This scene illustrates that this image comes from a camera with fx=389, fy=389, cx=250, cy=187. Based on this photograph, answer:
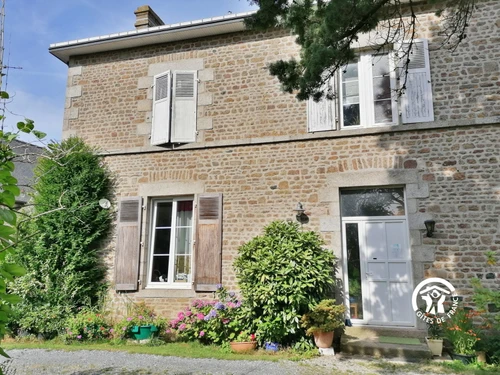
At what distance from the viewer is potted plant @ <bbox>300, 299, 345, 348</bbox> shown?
5566 mm

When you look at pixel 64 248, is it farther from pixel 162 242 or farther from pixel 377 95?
pixel 377 95

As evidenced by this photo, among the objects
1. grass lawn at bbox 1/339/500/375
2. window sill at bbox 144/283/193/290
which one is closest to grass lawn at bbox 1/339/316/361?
grass lawn at bbox 1/339/500/375

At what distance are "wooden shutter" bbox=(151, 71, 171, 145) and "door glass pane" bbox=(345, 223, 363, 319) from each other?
3.95 meters

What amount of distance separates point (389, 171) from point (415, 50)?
2183 mm

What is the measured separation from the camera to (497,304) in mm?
5207

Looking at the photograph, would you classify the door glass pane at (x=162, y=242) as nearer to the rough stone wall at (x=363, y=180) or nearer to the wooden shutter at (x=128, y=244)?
A: the wooden shutter at (x=128, y=244)

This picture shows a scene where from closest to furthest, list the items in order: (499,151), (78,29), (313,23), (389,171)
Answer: (313,23), (499,151), (389,171), (78,29)

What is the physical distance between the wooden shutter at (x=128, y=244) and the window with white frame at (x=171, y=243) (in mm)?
290

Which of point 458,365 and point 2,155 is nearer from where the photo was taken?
point 2,155

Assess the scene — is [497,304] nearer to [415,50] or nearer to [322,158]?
[322,158]

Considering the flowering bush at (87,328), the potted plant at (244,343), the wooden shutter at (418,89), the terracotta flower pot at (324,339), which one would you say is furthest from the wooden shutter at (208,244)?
the wooden shutter at (418,89)

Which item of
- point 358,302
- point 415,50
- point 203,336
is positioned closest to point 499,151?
point 415,50

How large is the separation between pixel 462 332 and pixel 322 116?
3.99 meters

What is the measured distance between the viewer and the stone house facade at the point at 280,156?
20.4ft
